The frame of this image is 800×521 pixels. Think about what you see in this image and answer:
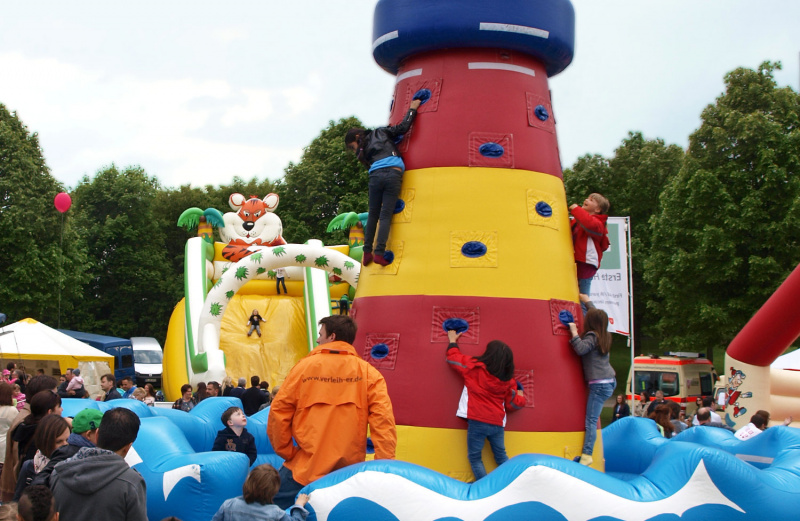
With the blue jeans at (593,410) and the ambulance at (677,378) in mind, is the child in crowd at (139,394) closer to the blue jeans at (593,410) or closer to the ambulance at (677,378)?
the blue jeans at (593,410)

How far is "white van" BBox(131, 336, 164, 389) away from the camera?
3316 cm

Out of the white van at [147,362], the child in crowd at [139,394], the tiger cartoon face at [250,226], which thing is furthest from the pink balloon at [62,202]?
the child in crowd at [139,394]

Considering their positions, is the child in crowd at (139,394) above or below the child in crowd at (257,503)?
below

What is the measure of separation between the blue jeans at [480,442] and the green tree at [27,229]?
998 inches

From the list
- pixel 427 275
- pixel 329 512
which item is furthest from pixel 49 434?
pixel 427 275

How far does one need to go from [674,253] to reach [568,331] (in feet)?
68.5

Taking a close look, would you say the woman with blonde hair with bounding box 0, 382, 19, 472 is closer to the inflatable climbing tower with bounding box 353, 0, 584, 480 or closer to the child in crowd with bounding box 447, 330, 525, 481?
the inflatable climbing tower with bounding box 353, 0, 584, 480

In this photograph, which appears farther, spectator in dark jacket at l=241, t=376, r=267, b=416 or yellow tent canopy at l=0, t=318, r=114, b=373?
yellow tent canopy at l=0, t=318, r=114, b=373

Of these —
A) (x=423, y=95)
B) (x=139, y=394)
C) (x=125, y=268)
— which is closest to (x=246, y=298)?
(x=139, y=394)


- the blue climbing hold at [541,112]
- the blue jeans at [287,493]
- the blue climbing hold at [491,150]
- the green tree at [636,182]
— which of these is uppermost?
the green tree at [636,182]

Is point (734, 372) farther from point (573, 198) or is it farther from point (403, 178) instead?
point (573, 198)

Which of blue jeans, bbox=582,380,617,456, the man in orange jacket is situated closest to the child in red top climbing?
blue jeans, bbox=582,380,617,456

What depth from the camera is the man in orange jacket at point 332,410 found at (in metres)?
5.48

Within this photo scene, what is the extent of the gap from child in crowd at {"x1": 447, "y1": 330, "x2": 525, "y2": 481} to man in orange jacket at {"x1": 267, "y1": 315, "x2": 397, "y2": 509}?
0.84 m
